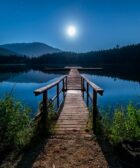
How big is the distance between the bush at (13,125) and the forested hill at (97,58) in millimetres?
102091

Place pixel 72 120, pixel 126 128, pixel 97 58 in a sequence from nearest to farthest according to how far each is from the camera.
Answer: pixel 126 128
pixel 72 120
pixel 97 58

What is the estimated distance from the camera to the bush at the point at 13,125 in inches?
216

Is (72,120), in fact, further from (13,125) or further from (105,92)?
(105,92)

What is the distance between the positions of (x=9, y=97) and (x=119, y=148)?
2.71 meters

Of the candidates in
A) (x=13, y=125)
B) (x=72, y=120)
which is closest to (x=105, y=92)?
(x=72, y=120)

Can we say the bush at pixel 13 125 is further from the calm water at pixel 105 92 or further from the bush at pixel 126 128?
the bush at pixel 126 128

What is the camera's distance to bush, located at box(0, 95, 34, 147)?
549 cm

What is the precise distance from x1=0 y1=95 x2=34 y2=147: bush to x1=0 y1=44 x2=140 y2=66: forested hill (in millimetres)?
102091

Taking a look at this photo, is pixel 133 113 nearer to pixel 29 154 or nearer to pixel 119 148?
pixel 119 148

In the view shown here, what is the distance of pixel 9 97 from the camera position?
5.82m

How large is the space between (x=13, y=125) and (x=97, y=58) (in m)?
115

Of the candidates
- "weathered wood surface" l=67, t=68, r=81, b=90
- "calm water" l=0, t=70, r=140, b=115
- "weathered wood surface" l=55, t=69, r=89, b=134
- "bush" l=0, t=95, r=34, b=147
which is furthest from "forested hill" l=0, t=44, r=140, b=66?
"bush" l=0, t=95, r=34, b=147

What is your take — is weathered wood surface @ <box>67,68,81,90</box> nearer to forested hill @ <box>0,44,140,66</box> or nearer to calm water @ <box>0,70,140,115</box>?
calm water @ <box>0,70,140,115</box>

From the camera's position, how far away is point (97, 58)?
11894cm
